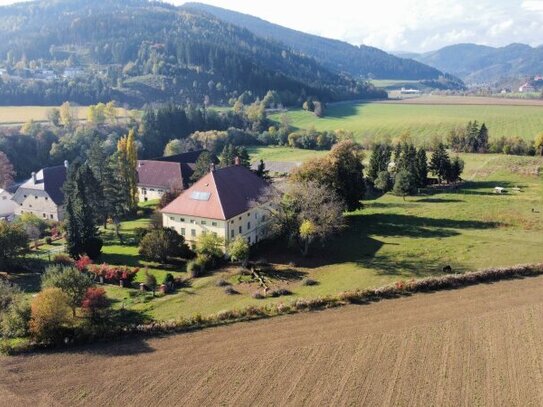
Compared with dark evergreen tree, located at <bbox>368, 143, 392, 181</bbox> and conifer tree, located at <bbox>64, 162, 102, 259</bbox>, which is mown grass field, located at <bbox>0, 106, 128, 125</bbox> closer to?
dark evergreen tree, located at <bbox>368, 143, 392, 181</bbox>

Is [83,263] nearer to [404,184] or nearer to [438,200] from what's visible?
[404,184]

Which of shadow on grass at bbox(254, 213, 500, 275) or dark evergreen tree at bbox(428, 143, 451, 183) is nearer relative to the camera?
shadow on grass at bbox(254, 213, 500, 275)

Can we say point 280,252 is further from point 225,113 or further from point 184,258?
point 225,113

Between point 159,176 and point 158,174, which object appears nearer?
point 159,176

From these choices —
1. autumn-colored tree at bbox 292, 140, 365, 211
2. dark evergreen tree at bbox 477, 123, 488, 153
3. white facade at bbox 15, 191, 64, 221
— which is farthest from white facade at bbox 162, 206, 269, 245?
dark evergreen tree at bbox 477, 123, 488, 153

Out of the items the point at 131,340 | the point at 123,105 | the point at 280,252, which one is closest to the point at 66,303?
the point at 131,340

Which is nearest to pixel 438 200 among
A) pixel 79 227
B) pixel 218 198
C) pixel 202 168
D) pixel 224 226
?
pixel 202 168
